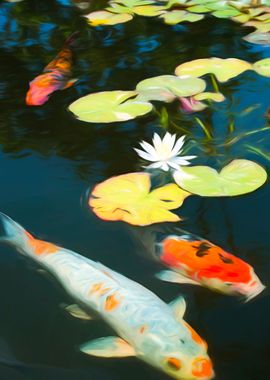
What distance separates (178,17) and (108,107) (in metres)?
0.72

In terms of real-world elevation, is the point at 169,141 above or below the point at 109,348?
above

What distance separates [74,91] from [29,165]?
0.34 metres

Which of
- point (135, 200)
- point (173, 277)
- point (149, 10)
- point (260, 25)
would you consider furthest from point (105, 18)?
point (173, 277)

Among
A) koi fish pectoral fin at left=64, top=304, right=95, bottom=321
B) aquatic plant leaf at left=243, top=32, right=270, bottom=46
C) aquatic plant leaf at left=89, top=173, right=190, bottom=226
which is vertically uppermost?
aquatic plant leaf at left=243, top=32, right=270, bottom=46

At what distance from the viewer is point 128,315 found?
29.6 inches

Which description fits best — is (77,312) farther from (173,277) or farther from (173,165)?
(173,165)

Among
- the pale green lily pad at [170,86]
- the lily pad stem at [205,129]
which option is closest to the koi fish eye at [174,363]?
the lily pad stem at [205,129]

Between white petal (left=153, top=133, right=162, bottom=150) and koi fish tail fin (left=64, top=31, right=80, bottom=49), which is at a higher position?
koi fish tail fin (left=64, top=31, right=80, bottom=49)

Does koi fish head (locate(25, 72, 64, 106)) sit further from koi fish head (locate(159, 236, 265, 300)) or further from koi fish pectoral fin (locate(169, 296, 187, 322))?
koi fish pectoral fin (locate(169, 296, 187, 322))

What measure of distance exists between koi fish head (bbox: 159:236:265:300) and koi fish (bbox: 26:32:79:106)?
2.02 feet

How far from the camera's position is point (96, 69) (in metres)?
1.51

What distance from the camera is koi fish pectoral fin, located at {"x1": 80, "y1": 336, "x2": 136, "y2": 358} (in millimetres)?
718

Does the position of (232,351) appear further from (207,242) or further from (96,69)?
(96,69)

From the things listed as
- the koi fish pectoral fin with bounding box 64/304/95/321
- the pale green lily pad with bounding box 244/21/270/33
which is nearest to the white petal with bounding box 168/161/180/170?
the koi fish pectoral fin with bounding box 64/304/95/321
